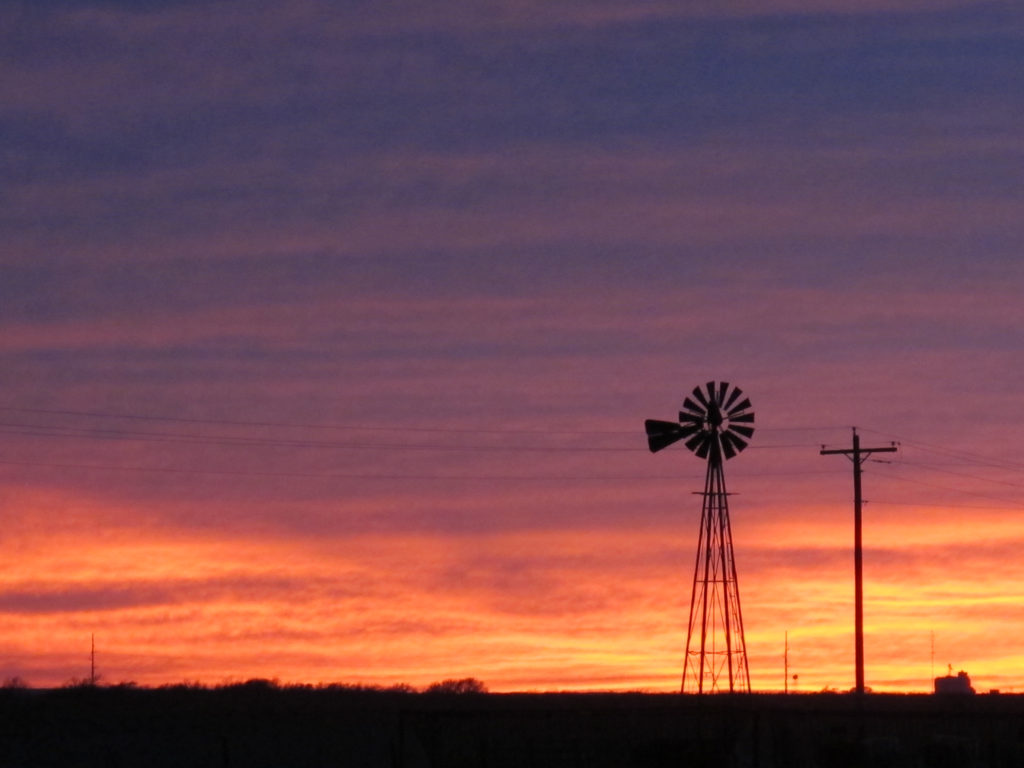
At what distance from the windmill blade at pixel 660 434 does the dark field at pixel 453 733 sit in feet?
33.9

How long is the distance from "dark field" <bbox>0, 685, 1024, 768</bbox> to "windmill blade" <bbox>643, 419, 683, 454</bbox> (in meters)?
10.3

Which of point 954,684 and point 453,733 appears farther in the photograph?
point 954,684

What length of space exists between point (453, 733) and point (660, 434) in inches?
1042

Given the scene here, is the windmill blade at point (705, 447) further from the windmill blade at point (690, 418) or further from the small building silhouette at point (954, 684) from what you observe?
the small building silhouette at point (954, 684)

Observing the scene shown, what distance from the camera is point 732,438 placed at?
72500 mm

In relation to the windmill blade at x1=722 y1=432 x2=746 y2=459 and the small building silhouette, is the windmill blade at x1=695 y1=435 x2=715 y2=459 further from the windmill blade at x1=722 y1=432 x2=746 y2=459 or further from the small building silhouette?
the small building silhouette

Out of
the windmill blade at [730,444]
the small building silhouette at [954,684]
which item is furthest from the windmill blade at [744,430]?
the small building silhouette at [954,684]

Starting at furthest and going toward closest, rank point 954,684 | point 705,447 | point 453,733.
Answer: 1. point 954,684
2. point 705,447
3. point 453,733

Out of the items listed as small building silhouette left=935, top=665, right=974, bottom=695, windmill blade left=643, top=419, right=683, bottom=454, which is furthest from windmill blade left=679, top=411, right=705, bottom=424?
small building silhouette left=935, top=665, right=974, bottom=695

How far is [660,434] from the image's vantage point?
73.2 m

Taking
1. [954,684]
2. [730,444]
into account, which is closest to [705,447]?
[730,444]

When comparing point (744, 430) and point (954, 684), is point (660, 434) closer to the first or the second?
point (744, 430)

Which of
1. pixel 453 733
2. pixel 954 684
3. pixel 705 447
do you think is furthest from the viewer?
pixel 954 684

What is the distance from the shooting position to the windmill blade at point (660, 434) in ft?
239
